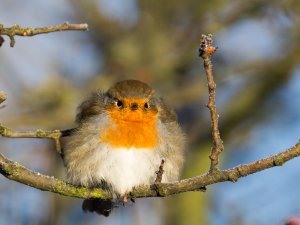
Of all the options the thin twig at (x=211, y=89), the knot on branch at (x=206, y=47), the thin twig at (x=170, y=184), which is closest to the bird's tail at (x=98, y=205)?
the thin twig at (x=170, y=184)

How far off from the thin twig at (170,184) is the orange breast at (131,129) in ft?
1.59

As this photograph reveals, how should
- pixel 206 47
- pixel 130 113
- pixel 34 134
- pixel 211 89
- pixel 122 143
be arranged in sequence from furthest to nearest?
pixel 130 113 → pixel 122 143 → pixel 34 134 → pixel 211 89 → pixel 206 47

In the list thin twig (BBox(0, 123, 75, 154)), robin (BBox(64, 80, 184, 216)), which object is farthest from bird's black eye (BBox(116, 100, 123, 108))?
thin twig (BBox(0, 123, 75, 154))

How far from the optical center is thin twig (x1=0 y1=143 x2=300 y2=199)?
3.41 m

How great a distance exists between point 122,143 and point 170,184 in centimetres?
81

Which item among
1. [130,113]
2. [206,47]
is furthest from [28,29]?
[130,113]

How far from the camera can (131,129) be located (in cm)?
463

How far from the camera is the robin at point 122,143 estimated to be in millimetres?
4488

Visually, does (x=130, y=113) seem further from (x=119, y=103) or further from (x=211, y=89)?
(x=211, y=89)

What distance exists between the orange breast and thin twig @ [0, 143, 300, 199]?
49cm

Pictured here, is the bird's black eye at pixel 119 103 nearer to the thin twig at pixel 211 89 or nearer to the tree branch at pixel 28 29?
the thin twig at pixel 211 89

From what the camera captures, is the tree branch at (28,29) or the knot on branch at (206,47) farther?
the tree branch at (28,29)

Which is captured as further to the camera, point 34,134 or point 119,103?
point 119,103

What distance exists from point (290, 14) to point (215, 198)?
2.39 meters
